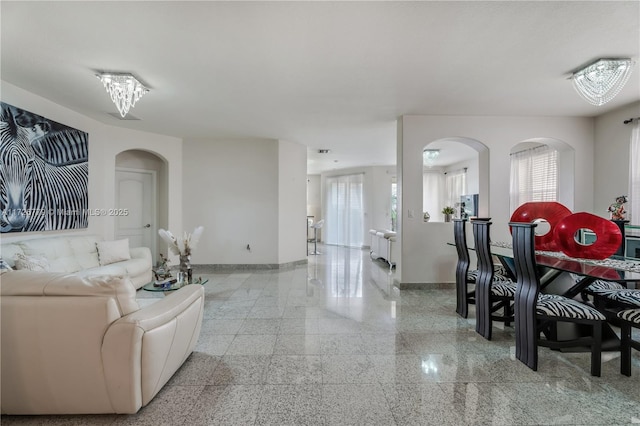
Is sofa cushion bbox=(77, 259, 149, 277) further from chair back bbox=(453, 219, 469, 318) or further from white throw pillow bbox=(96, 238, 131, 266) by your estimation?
chair back bbox=(453, 219, 469, 318)

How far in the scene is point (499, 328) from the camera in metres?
3.09

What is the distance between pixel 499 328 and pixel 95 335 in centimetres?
355

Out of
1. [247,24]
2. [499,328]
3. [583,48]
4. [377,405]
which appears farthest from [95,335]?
[583,48]

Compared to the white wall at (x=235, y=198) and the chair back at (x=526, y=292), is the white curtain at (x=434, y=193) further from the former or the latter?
the chair back at (x=526, y=292)

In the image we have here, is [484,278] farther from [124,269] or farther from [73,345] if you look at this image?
[124,269]

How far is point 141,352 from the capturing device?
1.60 meters

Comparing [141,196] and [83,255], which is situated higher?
[141,196]

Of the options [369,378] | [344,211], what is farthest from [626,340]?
[344,211]

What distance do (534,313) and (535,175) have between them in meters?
4.57

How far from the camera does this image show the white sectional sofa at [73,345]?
1538mm

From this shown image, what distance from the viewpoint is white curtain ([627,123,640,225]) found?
3.85 m

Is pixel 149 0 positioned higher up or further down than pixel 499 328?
higher up

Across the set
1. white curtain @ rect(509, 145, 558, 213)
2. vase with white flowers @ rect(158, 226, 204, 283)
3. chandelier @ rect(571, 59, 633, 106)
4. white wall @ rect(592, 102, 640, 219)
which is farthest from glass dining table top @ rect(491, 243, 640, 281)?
vase with white flowers @ rect(158, 226, 204, 283)

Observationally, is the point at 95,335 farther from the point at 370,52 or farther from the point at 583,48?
the point at 583,48
